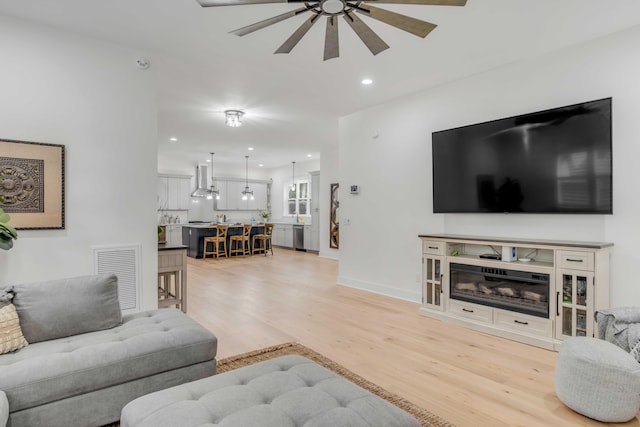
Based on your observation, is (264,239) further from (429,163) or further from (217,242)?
(429,163)

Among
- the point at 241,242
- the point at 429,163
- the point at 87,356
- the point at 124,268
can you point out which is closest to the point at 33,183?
the point at 124,268

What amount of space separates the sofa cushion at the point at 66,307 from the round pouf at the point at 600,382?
2987 millimetres

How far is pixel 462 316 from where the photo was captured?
3.79 metres

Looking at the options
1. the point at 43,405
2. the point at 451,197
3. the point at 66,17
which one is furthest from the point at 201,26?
the point at 451,197

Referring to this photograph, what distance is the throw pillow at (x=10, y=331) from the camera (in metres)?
1.97

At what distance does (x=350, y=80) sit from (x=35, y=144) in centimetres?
329

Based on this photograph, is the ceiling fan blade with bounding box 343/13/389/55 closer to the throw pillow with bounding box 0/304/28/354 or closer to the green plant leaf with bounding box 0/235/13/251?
the throw pillow with bounding box 0/304/28/354

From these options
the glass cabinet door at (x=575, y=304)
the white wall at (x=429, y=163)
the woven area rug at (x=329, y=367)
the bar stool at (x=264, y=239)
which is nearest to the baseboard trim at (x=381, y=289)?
the white wall at (x=429, y=163)

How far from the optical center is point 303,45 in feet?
11.3

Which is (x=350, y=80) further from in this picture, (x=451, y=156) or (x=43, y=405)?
(x=43, y=405)

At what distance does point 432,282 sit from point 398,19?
2890mm

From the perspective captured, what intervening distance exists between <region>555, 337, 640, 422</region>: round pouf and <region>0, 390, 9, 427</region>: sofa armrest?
9.72 feet

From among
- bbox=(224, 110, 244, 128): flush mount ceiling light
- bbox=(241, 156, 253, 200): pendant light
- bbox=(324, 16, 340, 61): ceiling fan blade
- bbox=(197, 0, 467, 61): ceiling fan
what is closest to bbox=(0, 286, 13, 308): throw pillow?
bbox=(197, 0, 467, 61): ceiling fan

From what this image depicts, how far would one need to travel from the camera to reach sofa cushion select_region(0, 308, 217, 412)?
5.65 ft
